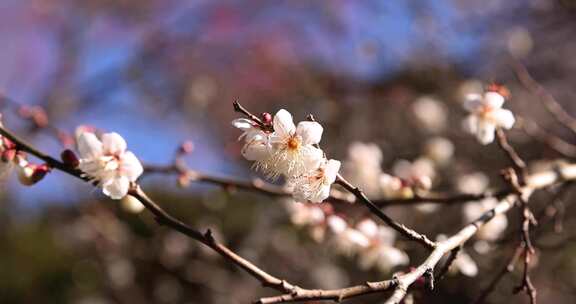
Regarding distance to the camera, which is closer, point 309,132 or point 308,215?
point 309,132

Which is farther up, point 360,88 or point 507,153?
point 360,88

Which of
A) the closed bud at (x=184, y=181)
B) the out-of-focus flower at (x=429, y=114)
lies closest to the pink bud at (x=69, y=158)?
the closed bud at (x=184, y=181)

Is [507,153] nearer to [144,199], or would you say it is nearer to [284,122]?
[284,122]

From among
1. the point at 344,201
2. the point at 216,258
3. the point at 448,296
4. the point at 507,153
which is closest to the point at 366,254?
the point at 344,201

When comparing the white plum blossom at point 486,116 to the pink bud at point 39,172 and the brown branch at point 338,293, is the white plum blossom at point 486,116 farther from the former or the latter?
the pink bud at point 39,172

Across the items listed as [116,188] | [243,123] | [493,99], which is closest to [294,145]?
[243,123]

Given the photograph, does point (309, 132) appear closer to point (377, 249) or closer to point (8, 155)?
point (8, 155)

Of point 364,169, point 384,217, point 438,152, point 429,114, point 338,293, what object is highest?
point 429,114
